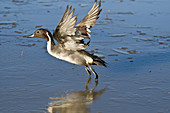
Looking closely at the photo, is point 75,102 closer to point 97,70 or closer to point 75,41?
point 75,41

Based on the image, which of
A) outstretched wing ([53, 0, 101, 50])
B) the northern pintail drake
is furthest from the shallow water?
outstretched wing ([53, 0, 101, 50])

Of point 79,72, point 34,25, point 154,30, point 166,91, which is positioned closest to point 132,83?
point 166,91

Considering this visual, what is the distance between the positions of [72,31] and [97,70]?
130cm

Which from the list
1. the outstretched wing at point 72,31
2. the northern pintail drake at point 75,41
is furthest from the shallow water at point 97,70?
the outstretched wing at point 72,31

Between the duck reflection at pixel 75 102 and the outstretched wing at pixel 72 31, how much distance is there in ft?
3.10

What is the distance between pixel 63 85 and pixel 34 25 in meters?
5.01

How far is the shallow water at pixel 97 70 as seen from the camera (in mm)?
5309

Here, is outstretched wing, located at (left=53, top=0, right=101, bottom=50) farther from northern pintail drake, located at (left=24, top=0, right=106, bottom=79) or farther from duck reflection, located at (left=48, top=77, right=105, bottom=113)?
duck reflection, located at (left=48, top=77, right=105, bottom=113)

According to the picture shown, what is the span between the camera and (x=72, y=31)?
629 centimetres

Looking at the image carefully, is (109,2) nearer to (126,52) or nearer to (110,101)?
(126,52)

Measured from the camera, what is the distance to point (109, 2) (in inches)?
611

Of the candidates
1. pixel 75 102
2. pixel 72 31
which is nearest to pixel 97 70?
pixel 72 31

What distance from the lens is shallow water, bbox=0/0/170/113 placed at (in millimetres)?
5309

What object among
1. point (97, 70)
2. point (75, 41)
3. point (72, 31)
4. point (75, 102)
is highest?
point (72, 31)
